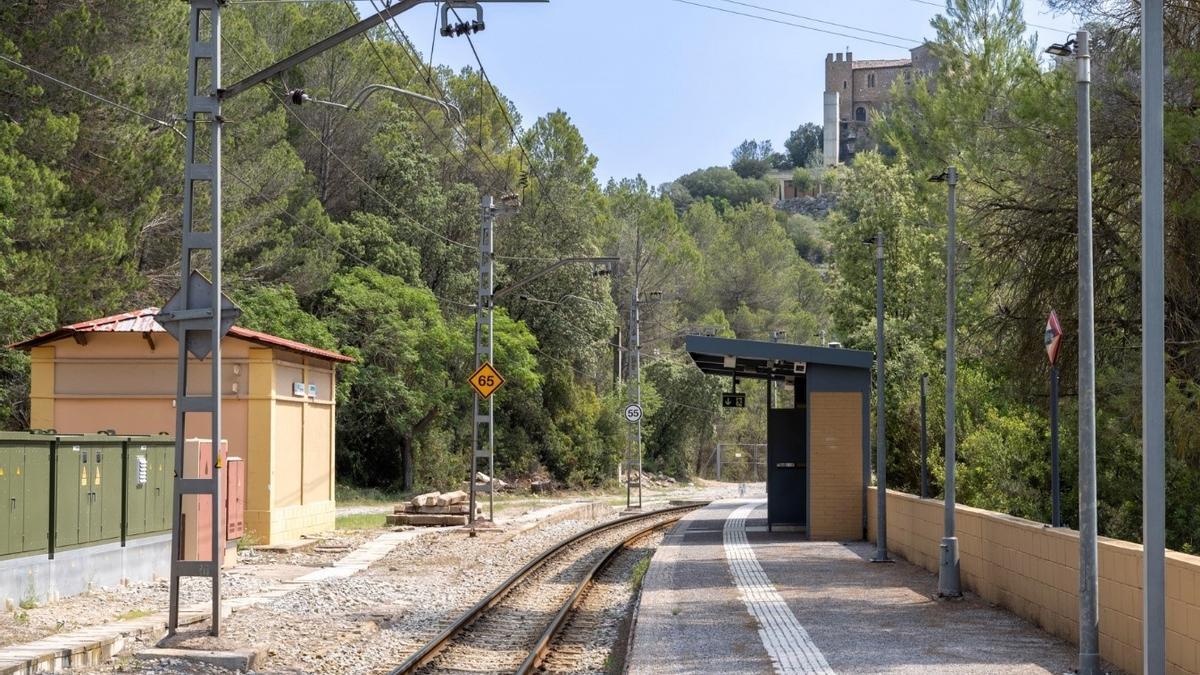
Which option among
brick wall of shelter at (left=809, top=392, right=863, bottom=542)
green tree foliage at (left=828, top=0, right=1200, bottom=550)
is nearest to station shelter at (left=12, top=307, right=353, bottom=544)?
brick wall of shelter at (left=809, top=392, right=863, bottom=542)

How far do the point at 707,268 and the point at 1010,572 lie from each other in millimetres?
80044

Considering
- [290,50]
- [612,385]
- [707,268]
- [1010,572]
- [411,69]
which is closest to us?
[1010,572]

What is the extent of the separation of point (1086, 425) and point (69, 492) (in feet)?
38.4

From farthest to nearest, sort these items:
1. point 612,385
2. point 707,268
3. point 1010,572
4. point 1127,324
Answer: point 707,268
point 612,385
point 1127,324
point 1010,572

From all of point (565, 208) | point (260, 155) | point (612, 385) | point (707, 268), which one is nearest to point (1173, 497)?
point (260, 155)

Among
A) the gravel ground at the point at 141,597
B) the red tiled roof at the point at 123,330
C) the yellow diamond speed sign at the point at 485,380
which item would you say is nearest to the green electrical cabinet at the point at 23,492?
the gravel ground at the point at 141,597

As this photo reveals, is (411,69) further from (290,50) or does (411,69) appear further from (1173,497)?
(1173,497)

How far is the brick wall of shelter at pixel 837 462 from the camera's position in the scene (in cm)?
2631

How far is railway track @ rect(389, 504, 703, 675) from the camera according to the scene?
12.7 meters

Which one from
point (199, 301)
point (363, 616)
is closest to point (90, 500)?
point (363, 616)

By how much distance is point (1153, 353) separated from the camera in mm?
8547

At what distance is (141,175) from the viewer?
Result: 3203cm

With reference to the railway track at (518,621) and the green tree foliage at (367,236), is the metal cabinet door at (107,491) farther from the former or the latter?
the green tree foliage at (367,236)

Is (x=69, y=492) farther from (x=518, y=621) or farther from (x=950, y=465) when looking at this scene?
(x=950, y=465)
